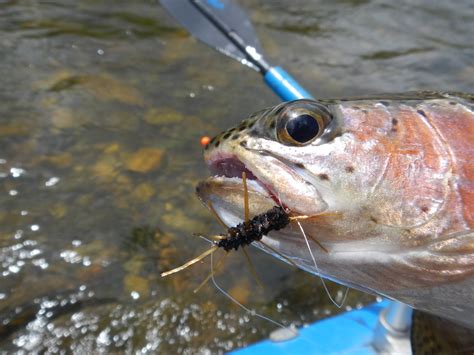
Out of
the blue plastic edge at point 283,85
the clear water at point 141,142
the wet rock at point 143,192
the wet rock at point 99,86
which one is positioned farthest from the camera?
the wet rock at point 99,86

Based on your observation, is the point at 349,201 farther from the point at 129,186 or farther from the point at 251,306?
the point at 129,186

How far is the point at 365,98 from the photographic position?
160cm

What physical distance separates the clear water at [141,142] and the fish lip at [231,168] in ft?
5.24

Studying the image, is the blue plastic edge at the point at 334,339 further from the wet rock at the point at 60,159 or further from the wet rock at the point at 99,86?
the wet rock at the point at 99,86

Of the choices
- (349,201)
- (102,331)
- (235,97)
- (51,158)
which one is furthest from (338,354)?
(235,97)

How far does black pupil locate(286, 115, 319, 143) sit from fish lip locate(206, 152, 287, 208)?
0.14m

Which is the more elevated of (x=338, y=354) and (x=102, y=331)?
(x=338, y=354)

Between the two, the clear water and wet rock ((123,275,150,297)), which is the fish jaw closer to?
the clear water

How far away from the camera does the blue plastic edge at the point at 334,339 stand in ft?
8.33

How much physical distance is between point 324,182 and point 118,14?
4813 millimetres

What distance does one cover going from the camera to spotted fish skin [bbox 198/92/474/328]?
4.57ft

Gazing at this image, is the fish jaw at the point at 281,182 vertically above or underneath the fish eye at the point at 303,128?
underneath

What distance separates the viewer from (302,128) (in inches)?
55.8

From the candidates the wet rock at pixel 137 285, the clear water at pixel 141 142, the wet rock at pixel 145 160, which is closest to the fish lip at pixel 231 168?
the clear water at pixel 141 142
